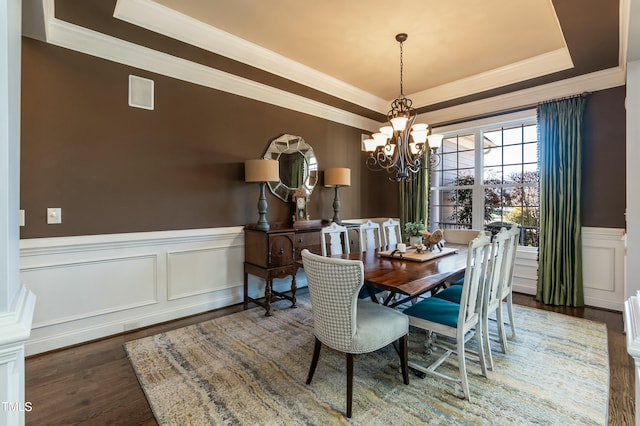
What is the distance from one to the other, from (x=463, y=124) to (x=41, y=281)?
5.29 metres

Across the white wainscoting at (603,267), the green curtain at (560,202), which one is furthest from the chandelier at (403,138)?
the white wainscoting at (603,267)

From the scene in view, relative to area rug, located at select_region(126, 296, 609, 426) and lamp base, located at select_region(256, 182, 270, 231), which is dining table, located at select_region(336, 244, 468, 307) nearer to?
area rug, located at select_region(126, 296, 609, 426)

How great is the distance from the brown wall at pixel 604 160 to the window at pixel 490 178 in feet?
1.80

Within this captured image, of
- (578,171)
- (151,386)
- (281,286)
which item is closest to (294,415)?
(151,386)

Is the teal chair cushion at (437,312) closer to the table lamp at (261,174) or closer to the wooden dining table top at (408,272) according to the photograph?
the wooden dining table top at (408,272)

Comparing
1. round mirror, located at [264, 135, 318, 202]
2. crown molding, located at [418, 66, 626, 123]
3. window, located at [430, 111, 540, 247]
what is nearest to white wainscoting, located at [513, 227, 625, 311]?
window, located at [430, 111, 540, 247]

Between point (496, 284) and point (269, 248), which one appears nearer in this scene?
point (496, 284)

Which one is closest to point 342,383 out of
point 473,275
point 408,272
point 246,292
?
point 408,272

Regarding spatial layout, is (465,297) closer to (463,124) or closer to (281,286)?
(281,286)

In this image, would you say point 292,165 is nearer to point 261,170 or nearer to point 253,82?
point 261,170

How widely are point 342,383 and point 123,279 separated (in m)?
2.21

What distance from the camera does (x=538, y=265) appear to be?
12.8ft

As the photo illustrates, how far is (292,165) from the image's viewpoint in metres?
4.19

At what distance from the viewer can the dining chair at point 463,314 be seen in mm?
1920
